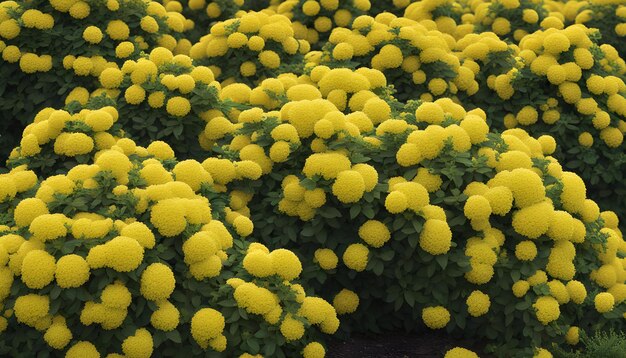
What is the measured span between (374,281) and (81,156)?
2.33 meters

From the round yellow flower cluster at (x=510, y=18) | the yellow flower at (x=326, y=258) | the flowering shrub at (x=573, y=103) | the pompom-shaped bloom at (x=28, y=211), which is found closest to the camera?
the pompom-shaped bloom at (x=28, y=211)

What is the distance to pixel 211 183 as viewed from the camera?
5691 mm

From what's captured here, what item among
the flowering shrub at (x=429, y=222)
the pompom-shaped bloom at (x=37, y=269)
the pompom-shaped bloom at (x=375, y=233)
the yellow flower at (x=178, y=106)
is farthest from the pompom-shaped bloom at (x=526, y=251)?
the pompom-shaped bloom at (x=37, y=269)

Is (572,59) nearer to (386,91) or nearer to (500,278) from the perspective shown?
(386,91)

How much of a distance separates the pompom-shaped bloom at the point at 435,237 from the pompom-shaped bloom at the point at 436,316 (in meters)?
0.44

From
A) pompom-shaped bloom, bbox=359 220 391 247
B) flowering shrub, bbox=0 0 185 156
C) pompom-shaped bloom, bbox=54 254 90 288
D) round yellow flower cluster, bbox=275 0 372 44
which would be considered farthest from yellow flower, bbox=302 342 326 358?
round yellow flower cluster, bbox=275 0 372 44

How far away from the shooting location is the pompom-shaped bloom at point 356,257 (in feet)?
18.0

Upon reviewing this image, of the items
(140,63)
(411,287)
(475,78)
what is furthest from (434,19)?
(411,287)

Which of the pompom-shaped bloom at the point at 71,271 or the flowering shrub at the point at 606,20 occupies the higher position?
the pompom-shaped bloom at the point at 71,271

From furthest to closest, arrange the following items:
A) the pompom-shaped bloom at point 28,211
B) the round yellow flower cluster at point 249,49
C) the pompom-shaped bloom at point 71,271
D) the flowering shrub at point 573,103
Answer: the round yellow flower cluster at point 249,49 → the flowering shrub at point 573,103 → the pompom-shaped bloom at point 28,211 → the pompom-shaped bloom at point 71,271

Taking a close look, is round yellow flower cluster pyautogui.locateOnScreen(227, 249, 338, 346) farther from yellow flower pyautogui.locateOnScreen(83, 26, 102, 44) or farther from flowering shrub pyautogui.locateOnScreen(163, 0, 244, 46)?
flowering shrub pyautogui.locateOnScreen(163, 0, 244, 46)

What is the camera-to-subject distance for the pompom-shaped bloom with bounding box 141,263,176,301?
4.60 meters

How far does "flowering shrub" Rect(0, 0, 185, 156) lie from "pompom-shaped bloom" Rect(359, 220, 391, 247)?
126 inches

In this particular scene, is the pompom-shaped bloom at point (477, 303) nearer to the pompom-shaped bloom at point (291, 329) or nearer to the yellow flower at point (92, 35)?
the pompom-shaped bloom at point (291, 329)
